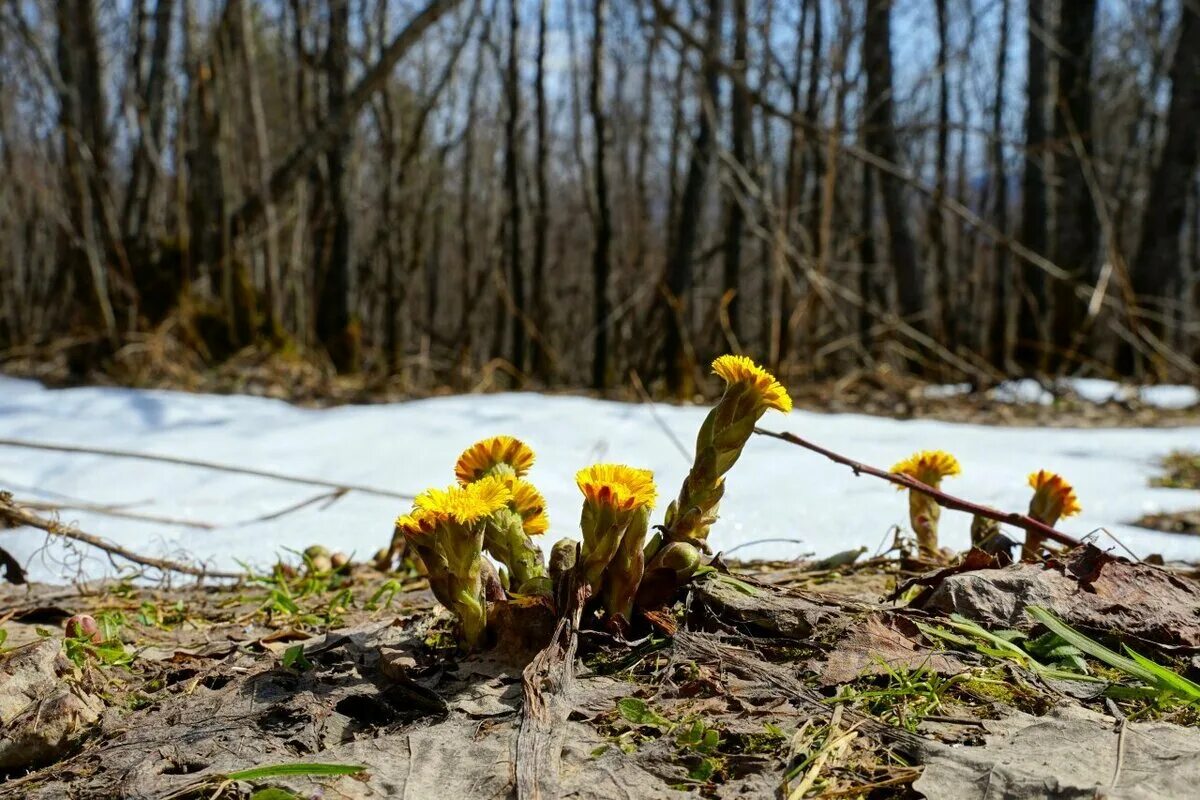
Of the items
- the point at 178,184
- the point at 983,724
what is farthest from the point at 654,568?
the point at 178,184

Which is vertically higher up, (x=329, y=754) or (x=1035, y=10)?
(x=1035, y=10)

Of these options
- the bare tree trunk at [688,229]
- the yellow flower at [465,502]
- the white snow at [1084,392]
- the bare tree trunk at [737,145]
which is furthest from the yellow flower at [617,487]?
the white snow at [1084,392]

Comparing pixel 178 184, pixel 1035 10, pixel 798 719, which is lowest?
pixel 798 719

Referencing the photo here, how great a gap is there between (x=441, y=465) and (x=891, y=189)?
653 centimetres

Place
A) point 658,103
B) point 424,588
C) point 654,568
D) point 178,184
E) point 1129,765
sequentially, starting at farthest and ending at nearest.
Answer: point 658,103, point 178,184, point 424,588, point 654,568, point 1129,765

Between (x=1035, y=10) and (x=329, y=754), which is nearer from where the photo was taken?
(x=329, y=754)

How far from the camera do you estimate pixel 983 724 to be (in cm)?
98

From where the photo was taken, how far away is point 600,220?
25.3 ft

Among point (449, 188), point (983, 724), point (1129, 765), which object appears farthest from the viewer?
point (449, 188)

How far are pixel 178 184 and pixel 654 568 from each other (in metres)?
5.13

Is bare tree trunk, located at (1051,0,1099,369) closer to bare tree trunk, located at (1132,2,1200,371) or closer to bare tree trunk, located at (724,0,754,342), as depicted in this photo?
bare tree trunk, located at (1132,2,1200,371)

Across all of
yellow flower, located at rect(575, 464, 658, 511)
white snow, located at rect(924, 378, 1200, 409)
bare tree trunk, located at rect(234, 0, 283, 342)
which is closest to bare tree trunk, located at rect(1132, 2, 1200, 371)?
white snow, located at rect(924, 378, 1200, 409)

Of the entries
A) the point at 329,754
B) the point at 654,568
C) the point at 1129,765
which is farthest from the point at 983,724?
the point at 329,754

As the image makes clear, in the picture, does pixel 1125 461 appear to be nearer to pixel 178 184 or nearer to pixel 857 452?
pixel 857 452
